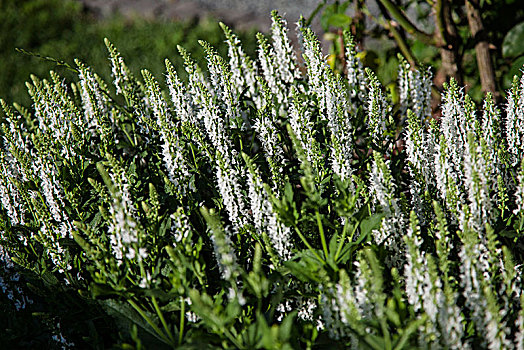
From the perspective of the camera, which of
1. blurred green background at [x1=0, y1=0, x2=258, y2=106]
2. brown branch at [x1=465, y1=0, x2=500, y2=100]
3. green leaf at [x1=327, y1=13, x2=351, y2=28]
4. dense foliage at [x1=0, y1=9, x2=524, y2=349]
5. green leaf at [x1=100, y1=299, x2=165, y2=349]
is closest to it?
dense foliage at [x1=0, y1=9, x2=524, y2=349]

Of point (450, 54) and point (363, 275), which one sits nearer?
point (363, 275)

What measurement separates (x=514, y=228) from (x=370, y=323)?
34.1 inches

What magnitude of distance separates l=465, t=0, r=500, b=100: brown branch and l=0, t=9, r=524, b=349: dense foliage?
47.5 inches

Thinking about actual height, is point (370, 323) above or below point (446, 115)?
below

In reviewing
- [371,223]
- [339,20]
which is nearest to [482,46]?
[339,20]

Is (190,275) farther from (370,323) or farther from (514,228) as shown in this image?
(514,228)

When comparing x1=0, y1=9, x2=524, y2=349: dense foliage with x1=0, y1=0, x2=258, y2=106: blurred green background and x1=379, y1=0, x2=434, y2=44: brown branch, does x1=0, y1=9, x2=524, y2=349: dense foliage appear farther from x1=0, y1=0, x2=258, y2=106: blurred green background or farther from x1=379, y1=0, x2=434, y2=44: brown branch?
x1=0, y1=0, x2=258, y2=106: blurred green background

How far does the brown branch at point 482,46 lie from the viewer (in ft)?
11.8

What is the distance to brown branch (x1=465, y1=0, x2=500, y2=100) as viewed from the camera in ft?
11.8

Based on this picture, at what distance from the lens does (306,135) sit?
2188 mm

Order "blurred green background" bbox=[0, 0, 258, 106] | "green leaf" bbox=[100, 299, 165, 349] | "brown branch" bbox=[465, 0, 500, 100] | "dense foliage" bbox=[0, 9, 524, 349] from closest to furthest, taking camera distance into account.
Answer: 1. "dense foliage" bbox=[0, 9, 524, 349]
2. "green leaf" bbox=[100, 299, 165, 349]
3. "brown branch" bbox=[465, 0, 500, 100]
4. "blurred green background" bbox=[0, 0, 258, 106]

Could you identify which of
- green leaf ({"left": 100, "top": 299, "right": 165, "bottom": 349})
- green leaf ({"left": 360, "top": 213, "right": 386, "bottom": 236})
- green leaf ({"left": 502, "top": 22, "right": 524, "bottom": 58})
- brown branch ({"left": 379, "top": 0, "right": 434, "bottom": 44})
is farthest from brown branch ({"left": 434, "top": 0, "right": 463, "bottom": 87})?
green leaf ({"left": 100, "top": 299, "right": 165, "bottom": 349})

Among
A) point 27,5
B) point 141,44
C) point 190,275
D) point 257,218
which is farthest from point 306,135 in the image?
point 27,5

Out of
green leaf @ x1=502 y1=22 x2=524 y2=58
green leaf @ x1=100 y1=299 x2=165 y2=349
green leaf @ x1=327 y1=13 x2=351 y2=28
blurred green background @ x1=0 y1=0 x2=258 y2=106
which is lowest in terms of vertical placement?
green leaf @ x1=100 y1=299 x2=165 y2=349
